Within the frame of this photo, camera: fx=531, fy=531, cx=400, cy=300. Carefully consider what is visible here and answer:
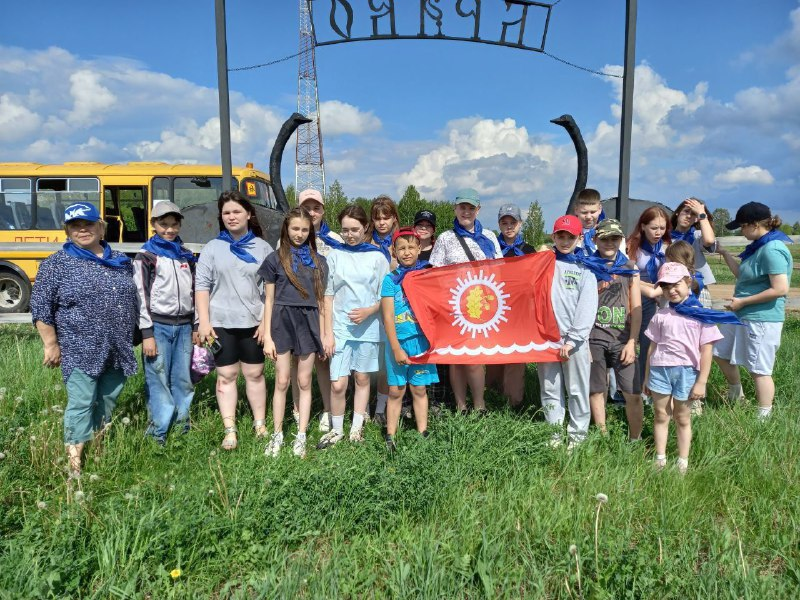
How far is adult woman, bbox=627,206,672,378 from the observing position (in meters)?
4.22

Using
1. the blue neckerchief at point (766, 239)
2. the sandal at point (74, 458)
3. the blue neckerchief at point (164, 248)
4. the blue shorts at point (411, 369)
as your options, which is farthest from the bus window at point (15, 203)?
the blue neckerchief at point (766, 239)

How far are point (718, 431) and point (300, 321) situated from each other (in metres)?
3.29

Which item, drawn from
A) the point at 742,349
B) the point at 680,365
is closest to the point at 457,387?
the point at 680,365

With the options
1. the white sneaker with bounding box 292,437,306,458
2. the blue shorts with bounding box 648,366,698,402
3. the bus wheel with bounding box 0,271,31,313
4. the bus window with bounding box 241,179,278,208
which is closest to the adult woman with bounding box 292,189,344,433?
the white sneaker with bounding box 292,437,306,458

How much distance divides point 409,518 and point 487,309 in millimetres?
1790

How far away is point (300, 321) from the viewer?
3.93m

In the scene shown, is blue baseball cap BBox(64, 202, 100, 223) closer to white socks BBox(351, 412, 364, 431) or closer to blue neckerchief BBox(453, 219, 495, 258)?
white socks BBox(351, 412, 364, 431)

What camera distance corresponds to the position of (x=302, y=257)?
3.98 m

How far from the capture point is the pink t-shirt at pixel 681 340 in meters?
3.37

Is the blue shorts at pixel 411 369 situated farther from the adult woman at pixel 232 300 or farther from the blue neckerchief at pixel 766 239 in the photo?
the blue neckerchief at pixel 766 239

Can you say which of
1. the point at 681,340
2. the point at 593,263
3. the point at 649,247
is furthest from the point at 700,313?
the point at 649,247

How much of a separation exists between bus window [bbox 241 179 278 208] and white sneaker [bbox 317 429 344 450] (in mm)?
9701

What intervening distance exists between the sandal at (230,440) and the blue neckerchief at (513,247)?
2592 millimetres

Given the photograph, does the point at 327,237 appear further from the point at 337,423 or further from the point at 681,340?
the point at 681,340
